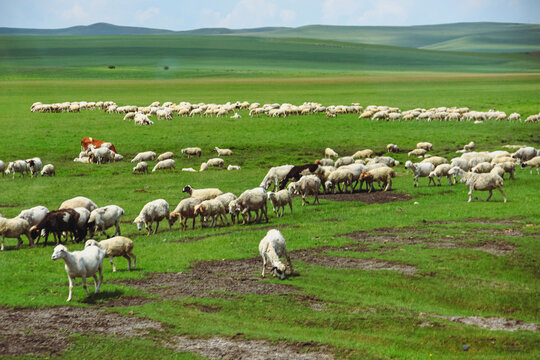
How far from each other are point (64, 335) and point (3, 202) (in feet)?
52.2

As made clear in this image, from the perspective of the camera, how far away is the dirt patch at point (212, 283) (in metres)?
15.2

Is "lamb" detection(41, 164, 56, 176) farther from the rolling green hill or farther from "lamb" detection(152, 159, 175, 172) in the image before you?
the rolling green hill

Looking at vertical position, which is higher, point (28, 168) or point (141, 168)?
point (28, 168)

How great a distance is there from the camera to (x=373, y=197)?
27.6 meters

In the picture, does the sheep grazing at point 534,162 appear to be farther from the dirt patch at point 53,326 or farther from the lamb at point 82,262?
the dirt patch at point 53,326

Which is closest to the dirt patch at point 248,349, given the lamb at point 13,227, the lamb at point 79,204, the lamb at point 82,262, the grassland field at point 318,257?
the grassland field at point 318,257

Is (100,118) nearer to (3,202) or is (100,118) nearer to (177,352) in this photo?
(3,202)

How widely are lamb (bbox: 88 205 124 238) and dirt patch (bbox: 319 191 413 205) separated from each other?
10084mm

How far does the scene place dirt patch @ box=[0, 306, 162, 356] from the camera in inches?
482

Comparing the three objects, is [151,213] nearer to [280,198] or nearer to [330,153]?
[280,198]

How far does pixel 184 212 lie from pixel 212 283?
7.01m

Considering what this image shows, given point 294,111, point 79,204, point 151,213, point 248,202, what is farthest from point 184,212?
point 294,111

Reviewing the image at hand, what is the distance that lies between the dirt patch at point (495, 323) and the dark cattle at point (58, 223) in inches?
477

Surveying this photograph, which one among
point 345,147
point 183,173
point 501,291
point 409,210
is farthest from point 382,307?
point 345,147
